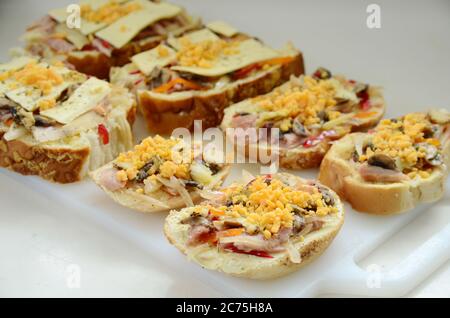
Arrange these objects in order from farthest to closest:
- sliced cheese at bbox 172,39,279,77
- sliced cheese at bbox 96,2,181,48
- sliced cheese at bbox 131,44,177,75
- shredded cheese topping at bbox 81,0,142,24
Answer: shredded cheese topping at bbox 81,0,142,24
sliced cheese at bbox 96,2,181,48
sliced cheese at bbox 131,44,177,75
sliced cheese at bbox 172,39,279,77

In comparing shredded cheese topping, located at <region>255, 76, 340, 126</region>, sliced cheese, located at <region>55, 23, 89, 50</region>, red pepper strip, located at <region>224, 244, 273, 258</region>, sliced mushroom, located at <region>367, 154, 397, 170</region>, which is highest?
sliced mushroom, located at <region>367, 154, 397, 170</region>

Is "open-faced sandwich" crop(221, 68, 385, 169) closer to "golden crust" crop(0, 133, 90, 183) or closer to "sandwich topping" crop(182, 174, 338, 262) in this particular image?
"sandwich topping" crop(182, 174, 338, 262)

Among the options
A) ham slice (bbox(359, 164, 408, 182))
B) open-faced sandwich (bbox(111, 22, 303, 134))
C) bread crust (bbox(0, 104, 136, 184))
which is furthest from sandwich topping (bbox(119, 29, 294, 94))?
ham slice (bbox(359, 164, 408, 182))

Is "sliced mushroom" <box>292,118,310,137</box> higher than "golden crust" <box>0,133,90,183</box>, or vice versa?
"sliced mushroom" <box>292,118,310,137</box>

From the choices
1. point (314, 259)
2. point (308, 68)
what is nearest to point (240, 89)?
point (308, 68)

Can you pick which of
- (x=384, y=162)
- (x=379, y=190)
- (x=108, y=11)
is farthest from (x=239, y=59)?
(x=379, y=190)

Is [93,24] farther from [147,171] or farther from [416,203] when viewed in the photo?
[416,203]
